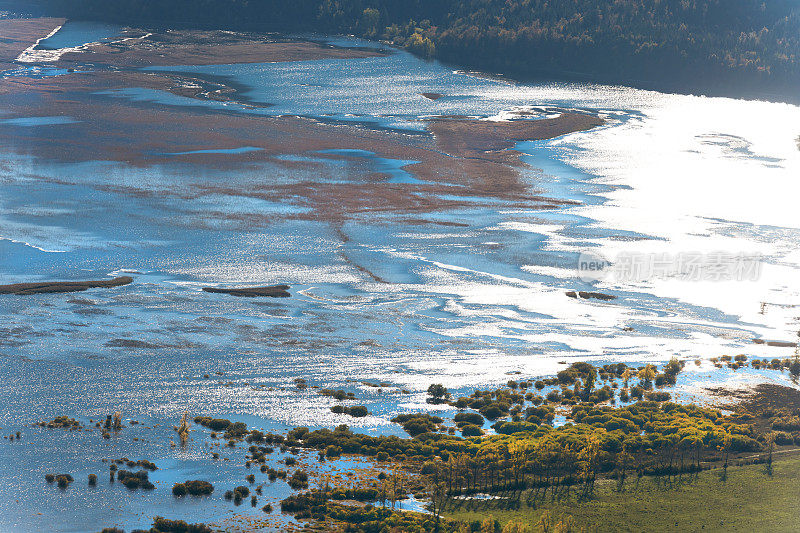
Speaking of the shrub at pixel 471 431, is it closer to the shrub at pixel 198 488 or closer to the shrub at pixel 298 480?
the shrub at pixel 298 480

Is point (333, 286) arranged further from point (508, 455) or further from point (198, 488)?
point (198, 488)

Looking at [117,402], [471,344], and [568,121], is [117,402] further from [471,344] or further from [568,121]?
[568,121]

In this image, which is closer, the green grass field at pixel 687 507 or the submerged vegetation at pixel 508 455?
the green grass field at pixel 687 507

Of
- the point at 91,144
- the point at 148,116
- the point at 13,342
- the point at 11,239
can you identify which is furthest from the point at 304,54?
the point at 13,342

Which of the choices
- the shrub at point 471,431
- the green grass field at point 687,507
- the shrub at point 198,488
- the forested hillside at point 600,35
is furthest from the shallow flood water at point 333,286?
the forested hillside at point 600,35

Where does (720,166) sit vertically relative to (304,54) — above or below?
below

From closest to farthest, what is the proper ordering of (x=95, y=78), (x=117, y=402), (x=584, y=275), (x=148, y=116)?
(x=117, y=402), (x=584, y=275), (x=148, y=116), (x=95, y=78)
